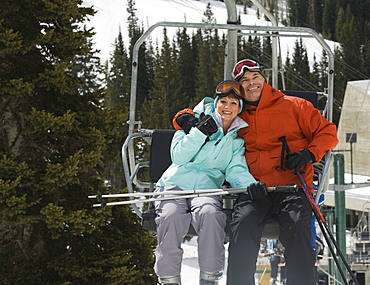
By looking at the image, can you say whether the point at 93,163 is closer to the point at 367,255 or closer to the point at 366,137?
the point at 367,255

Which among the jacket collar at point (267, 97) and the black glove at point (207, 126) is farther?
the jacket collar at point (267, 97)

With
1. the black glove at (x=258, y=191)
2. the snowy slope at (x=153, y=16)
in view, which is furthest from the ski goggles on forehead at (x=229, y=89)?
the snowy slope at (x=153, y=16)

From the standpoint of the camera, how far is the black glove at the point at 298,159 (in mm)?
3111

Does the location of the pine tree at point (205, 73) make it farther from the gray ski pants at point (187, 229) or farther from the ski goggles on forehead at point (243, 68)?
the gray ski pants at point (187, 229)

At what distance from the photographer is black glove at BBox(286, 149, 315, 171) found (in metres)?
3.11

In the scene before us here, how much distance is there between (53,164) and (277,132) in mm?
5020

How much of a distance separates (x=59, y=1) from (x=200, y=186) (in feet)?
18.3

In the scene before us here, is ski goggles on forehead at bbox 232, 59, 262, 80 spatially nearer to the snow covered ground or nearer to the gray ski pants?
the gray ski pants

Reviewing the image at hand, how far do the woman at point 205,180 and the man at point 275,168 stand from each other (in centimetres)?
10

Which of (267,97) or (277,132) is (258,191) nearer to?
(277,132)

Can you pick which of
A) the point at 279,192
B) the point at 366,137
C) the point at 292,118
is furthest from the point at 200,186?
the point at 366,137

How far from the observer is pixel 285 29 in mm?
3486

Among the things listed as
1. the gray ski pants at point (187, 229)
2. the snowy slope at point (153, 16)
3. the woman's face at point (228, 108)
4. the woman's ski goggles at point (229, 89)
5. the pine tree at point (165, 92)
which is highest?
the snowy slope at point (153, 16)

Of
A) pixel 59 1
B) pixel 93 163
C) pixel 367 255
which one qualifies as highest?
pixel 59 1
